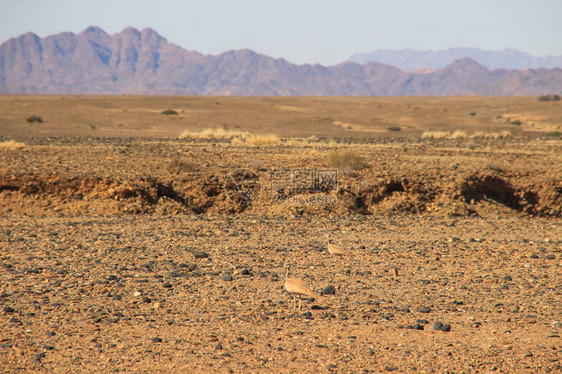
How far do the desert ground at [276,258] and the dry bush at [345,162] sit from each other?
0.18 feet

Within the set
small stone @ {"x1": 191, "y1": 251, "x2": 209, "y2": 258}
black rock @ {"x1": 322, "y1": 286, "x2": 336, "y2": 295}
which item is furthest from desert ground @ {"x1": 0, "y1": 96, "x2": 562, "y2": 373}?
small stone @ {"x1": 191, "y1": 251, "x2": 209, "y2": 258}

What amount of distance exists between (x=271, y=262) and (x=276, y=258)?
0.97 ft

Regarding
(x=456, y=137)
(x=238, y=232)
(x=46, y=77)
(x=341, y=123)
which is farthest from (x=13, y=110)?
(x=46, y=77)

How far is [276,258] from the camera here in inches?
400

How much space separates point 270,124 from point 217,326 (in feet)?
126

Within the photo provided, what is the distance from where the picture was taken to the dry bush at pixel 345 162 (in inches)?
615

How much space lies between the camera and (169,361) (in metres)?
6.02

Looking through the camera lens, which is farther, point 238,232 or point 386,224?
point 386,224

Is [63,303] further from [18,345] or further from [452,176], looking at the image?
[452,176]

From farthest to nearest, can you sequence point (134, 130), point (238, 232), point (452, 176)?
point (134, 130) < point (452, 176) < point (238, 232)

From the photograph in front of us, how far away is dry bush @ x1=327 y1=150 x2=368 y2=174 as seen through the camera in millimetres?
15609

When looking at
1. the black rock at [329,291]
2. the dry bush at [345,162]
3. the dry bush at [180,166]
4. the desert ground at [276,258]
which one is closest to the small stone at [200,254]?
the desert ground at [276,258]

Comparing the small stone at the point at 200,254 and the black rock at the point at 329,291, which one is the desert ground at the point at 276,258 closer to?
the black rock at the point at 329,291

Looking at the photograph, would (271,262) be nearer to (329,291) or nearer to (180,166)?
(329,291)
